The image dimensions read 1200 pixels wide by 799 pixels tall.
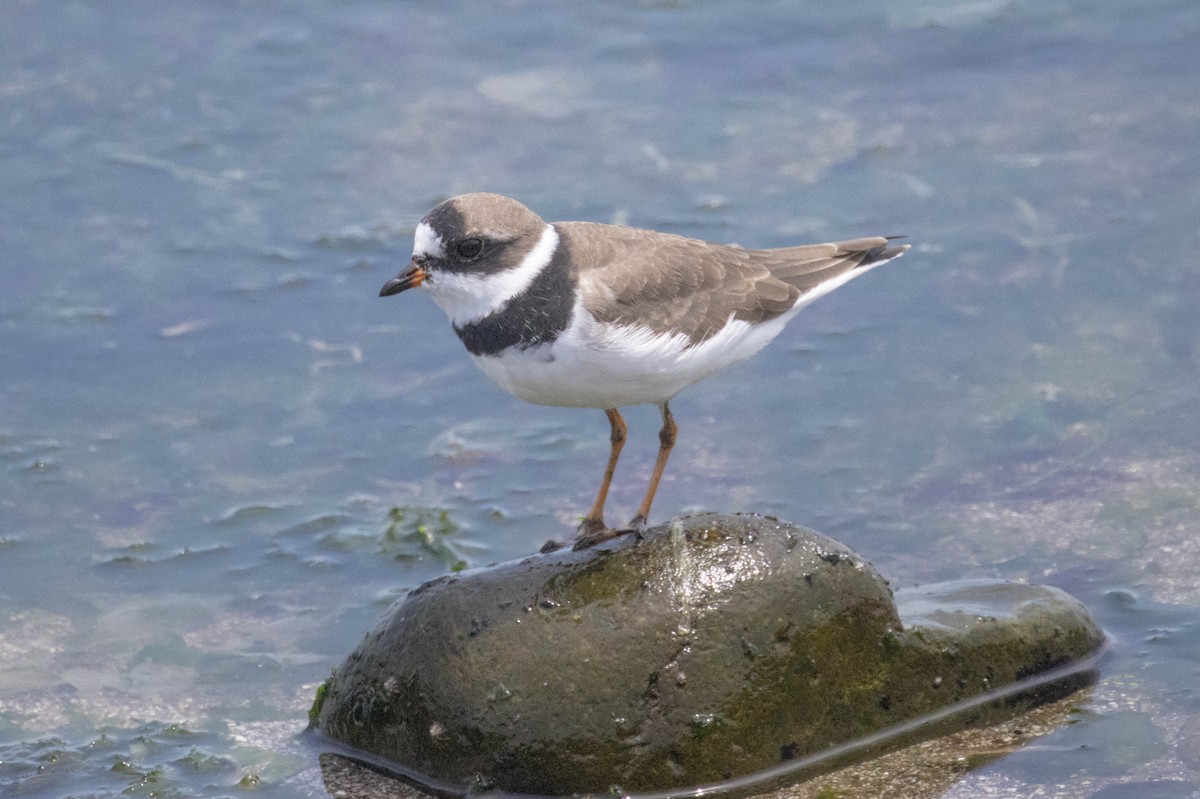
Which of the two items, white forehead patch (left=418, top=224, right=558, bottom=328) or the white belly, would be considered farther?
white forehead patch (left=418, top=224, right=558, bottom=328)

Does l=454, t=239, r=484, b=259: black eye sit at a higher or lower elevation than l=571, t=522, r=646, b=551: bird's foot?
higher

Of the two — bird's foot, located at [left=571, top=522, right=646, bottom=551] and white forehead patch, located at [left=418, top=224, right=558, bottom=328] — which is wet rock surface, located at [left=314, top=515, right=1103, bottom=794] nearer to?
bird's foot, located at [left=571, top=522, right=646, bottom=551]

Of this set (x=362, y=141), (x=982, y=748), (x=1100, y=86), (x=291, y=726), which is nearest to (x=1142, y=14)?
(x=1100, y=86)

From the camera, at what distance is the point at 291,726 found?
23.8ft

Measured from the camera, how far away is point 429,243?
6.68m

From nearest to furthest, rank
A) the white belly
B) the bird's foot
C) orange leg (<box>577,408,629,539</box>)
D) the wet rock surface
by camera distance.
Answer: the wet rock surface → the white belly → the bird's foot → orange leg (<box>577,408,629,539</box>)

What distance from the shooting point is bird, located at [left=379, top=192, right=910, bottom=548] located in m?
6.48

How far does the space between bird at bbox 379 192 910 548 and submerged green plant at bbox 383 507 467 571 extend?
5.57 ft

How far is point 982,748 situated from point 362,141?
8363mm

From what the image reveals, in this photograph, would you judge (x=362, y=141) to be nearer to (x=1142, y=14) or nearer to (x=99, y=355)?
(x=99, y=355)

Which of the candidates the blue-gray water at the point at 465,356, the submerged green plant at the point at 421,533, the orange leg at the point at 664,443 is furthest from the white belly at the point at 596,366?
the submerged green plant at the point at 421,533

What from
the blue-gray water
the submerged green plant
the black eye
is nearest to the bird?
the black eye

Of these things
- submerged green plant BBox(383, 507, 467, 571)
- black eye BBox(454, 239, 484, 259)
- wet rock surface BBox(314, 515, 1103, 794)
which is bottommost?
submerged green plant BBox(383, 507, 467, 571)

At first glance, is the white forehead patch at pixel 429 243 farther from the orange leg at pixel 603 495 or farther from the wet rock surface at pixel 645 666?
the wet rock surface at pixel 645 666
